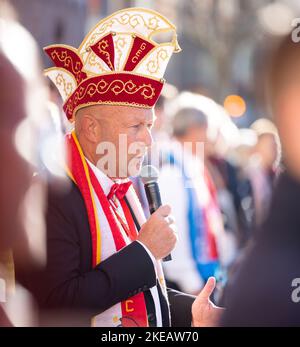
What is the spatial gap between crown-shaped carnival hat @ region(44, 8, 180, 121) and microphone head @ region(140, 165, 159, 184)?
254 mm

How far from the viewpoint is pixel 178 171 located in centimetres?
411

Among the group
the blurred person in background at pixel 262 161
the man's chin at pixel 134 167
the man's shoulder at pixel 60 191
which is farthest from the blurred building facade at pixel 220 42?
the man's shoulder at pixel 60 191

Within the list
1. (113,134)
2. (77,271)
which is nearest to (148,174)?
(113,134)

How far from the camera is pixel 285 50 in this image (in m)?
1.92

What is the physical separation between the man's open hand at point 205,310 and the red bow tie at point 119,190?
51 centimetres

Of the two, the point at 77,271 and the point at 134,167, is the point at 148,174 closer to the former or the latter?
the point at 134,167

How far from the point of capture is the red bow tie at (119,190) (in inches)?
118

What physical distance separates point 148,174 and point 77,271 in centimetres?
50

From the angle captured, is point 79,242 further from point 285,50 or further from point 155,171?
point 285,50

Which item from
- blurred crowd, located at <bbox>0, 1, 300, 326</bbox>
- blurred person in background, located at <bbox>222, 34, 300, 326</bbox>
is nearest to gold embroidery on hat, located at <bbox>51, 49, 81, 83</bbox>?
blurred crowd, located at <bbox>0, 1, 300, 326</bbox>

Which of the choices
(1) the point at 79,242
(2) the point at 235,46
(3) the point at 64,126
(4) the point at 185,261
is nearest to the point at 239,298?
(1) the point at 79,242

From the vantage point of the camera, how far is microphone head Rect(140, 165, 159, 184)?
3018 mm

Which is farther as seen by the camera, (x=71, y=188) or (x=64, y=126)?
(x=64, y=126)
